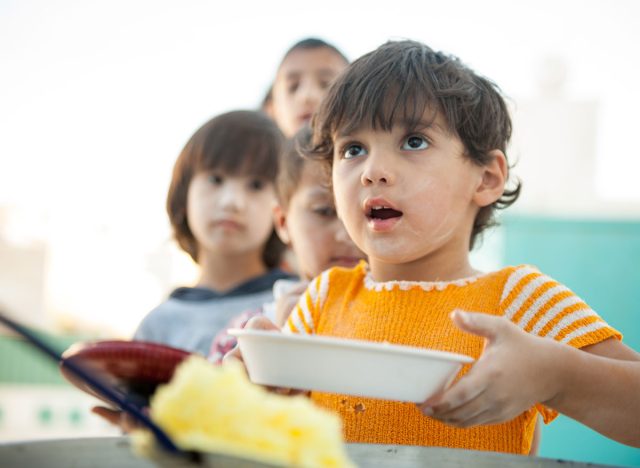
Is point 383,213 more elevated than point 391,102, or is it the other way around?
point 391,102

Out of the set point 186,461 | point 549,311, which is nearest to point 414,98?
point 549,311

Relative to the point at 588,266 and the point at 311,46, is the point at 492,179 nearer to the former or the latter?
the point at 311,46

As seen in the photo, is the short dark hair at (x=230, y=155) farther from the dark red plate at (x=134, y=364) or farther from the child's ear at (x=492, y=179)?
the dark red plate at (x=134, y=364)

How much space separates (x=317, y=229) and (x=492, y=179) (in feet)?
1.85

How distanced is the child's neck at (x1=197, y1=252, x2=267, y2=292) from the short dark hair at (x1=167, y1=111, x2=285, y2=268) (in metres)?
0.09

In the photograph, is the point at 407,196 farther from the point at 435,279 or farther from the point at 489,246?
the point at 489,246

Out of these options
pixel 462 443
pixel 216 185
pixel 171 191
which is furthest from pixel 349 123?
pixel 171 191

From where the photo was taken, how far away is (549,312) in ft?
3.39

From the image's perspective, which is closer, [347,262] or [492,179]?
[492,179]

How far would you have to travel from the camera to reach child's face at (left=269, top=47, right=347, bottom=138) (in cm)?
238

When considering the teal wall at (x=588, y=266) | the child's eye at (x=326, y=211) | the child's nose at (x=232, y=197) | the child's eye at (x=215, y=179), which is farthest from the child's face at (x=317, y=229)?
the teal wall at (x=588, y=266)

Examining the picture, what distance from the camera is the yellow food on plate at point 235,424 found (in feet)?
1.85

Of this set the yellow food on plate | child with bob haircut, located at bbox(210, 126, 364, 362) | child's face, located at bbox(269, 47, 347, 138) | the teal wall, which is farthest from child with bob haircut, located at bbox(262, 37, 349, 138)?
the yellow food on plate

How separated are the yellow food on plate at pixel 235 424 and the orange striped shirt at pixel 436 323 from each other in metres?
0.48
